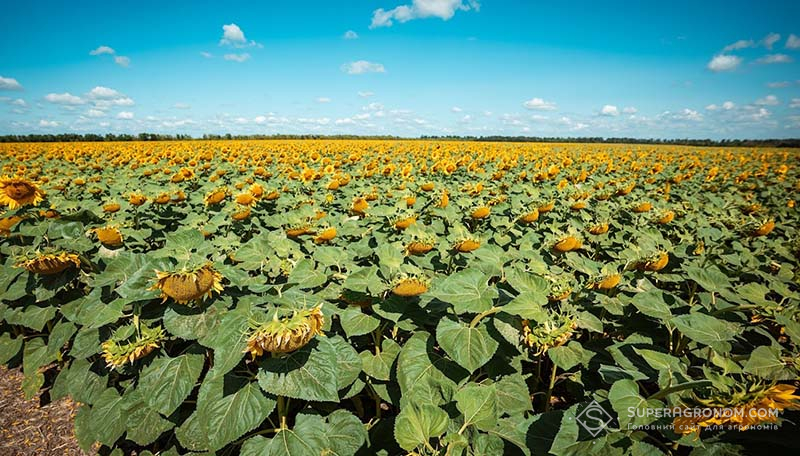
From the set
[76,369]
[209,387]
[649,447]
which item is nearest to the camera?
[649,447]

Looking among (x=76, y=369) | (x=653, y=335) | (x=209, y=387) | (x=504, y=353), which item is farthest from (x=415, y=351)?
(x=76, y=369)

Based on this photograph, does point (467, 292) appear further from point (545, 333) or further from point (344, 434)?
point (344, 434)

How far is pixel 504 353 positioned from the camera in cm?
211

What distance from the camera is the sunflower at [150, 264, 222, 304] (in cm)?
163

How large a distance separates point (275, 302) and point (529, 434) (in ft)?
4.34

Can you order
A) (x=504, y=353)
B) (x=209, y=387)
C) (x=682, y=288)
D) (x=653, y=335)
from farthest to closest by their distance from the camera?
(x=682, y=288), (x=653, y=335), (x=504, y=353), (x=209, y=387)

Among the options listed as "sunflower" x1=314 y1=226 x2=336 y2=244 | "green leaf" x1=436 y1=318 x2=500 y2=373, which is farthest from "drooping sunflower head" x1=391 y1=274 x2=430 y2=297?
"sunflower" x1=314 y1=226 x2=336 y2=244

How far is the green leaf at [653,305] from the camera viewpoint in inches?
81.7

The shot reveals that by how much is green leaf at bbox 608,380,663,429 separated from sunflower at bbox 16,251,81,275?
11.1 ft

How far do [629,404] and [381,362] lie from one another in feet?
4.23

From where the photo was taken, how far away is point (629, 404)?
53.7 inches

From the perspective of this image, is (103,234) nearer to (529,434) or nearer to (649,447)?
(529,434)

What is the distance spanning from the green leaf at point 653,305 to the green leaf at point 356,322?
1.61 m

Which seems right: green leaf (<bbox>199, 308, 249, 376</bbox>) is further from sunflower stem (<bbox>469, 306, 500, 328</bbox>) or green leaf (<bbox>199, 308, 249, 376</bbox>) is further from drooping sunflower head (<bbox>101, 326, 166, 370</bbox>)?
sunflower stem (<bbox>469, 306, 500, 328</bbox>)
